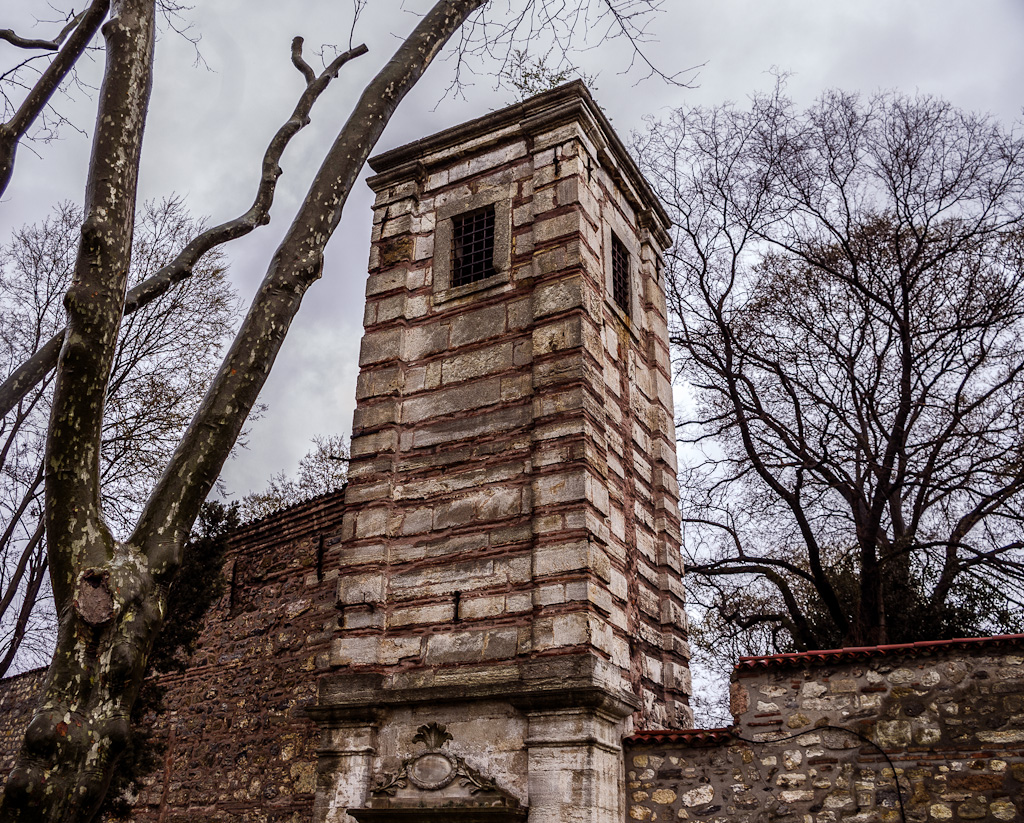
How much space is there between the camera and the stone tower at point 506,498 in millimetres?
6863

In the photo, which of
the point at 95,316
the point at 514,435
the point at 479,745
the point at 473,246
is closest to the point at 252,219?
the point at 95,316

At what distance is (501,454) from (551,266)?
6.29 feet

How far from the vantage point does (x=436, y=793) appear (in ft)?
22.6

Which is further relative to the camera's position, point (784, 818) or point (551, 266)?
point (551, 266)

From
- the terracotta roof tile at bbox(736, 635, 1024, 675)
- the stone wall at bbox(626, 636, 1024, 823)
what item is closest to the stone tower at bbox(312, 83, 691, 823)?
the stone wall at bbox(626, 636, 1024, 823)

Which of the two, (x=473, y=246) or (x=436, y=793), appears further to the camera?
(x=473, y=246)

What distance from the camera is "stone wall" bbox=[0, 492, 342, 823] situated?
30.9 ft

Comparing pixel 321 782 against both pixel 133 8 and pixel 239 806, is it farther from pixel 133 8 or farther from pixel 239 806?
pixel 133 8

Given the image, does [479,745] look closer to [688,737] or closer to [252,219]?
[688,737]

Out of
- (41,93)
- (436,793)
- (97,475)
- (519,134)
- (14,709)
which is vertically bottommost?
(436,793)

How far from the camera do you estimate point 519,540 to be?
24.6ft

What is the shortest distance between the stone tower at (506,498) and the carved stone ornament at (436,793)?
0.06 ft

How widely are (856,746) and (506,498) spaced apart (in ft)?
11.0

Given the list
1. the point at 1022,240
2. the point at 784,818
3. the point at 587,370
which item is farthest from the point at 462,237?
the point at 1022,240
